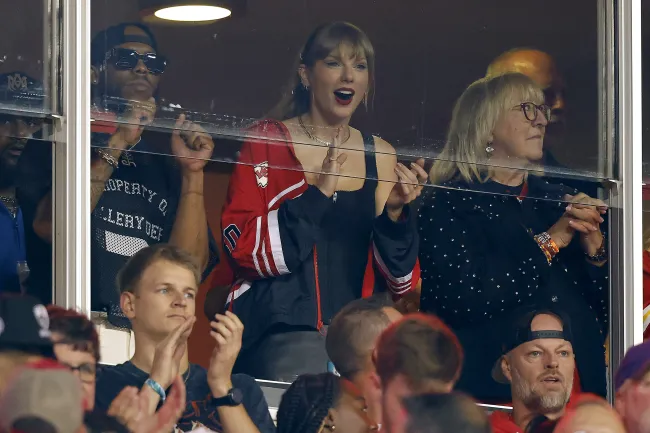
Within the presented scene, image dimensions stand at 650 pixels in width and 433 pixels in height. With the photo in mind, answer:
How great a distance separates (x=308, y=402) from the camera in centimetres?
499

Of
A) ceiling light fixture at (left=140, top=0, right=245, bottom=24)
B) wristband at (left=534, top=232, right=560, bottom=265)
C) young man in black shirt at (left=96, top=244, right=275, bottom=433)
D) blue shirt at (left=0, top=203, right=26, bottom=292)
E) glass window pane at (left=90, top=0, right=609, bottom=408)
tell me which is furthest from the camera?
wristband at (left=534, top=232, right=560, bottom=265)

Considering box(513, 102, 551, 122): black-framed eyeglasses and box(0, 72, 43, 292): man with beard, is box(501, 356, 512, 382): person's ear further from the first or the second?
box(0, 72, 43, 292): man with beard

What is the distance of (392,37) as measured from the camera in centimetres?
548

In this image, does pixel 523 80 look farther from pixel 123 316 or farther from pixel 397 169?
pixel 123 316

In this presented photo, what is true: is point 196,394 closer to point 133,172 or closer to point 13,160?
point 133,172

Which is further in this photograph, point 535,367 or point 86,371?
point 535,367

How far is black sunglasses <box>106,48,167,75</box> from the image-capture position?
4.89 meters

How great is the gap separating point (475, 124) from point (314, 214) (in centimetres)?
79

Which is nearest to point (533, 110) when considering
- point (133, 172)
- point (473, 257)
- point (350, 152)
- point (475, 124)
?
point (475, 124)

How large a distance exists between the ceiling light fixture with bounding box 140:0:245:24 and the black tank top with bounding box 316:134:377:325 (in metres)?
0.66

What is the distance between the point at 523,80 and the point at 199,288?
157cm

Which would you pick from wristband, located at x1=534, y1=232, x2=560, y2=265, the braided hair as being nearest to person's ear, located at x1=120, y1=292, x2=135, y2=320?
the braided hair

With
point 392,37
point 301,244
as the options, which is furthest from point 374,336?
point 392,37

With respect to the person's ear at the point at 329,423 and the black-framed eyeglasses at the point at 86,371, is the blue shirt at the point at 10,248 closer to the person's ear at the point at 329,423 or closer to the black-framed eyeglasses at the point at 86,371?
the black-framed eyeglasses at the point at 86,371
